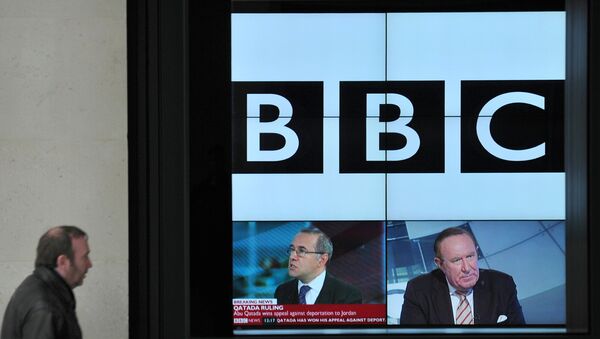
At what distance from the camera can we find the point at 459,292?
629cm

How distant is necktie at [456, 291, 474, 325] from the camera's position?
6285 mm

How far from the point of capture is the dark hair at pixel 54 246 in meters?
5.02

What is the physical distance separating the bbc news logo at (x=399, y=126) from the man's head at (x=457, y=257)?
0.43 metres

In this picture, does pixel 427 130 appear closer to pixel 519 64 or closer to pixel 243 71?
pixel 519 64

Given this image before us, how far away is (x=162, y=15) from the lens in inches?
239

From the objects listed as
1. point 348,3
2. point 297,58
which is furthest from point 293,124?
point 348,3

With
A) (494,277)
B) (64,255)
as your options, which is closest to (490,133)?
(494,277)

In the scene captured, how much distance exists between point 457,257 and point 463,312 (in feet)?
1.20

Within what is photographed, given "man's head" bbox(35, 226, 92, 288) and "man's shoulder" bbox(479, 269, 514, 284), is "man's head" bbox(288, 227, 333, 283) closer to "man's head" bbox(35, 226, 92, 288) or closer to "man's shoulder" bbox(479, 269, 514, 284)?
"man's shoulder" bbox(479, 269, 514, 284)

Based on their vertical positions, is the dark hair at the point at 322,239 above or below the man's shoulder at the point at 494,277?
above

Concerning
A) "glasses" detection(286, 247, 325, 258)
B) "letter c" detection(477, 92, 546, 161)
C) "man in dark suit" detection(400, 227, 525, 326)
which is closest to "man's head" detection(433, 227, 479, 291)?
"man in dark suit" detection(400, 227, 525, 326)

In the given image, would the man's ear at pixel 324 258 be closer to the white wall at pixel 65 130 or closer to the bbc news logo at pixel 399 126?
the bbc news logo at pixel 399 126

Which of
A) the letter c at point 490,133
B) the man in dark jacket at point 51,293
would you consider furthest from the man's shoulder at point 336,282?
the man in dark jacket at point 51,293

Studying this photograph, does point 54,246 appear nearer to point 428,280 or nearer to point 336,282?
point 336,282
